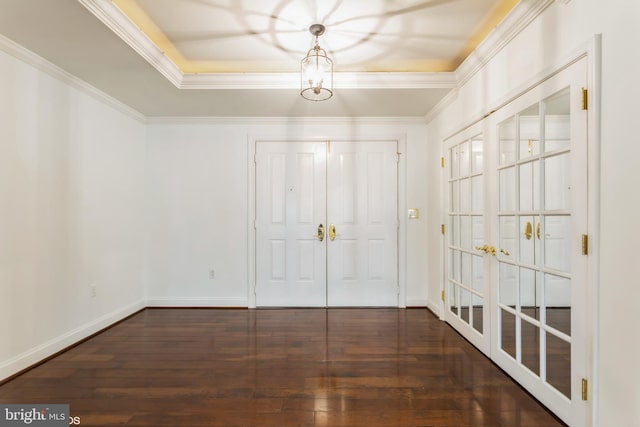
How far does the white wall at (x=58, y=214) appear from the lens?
2.36 metres

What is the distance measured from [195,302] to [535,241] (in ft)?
12.1

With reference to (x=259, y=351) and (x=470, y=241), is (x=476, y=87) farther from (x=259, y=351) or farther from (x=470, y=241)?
(x=259, y=351)

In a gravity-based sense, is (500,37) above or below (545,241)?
above

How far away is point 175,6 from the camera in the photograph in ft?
7.41

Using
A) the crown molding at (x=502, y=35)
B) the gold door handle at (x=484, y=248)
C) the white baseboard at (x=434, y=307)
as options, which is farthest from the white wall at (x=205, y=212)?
the gold door handle at (x=484, y=248)

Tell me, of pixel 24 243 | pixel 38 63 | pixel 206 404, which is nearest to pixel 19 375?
pixel 24 243

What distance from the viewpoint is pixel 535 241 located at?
2078 mm

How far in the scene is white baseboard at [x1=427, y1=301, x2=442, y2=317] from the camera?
12.2 ft

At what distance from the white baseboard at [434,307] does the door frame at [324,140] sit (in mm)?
288

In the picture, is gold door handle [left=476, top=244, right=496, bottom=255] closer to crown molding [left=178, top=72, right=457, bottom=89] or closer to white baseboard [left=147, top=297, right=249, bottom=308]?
crown molding [left=178, top=72, right=457, bottom=89]

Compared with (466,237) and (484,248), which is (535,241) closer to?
(484,248)

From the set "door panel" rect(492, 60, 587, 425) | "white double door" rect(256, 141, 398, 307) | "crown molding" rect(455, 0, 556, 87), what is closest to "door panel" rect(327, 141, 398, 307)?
"white double door" rect(256, 141, 398, 307)

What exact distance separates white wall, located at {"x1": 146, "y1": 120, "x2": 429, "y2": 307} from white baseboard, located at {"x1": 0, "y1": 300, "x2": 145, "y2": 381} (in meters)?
0.61

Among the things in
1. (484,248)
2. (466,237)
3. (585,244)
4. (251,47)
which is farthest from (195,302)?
(585,244)
